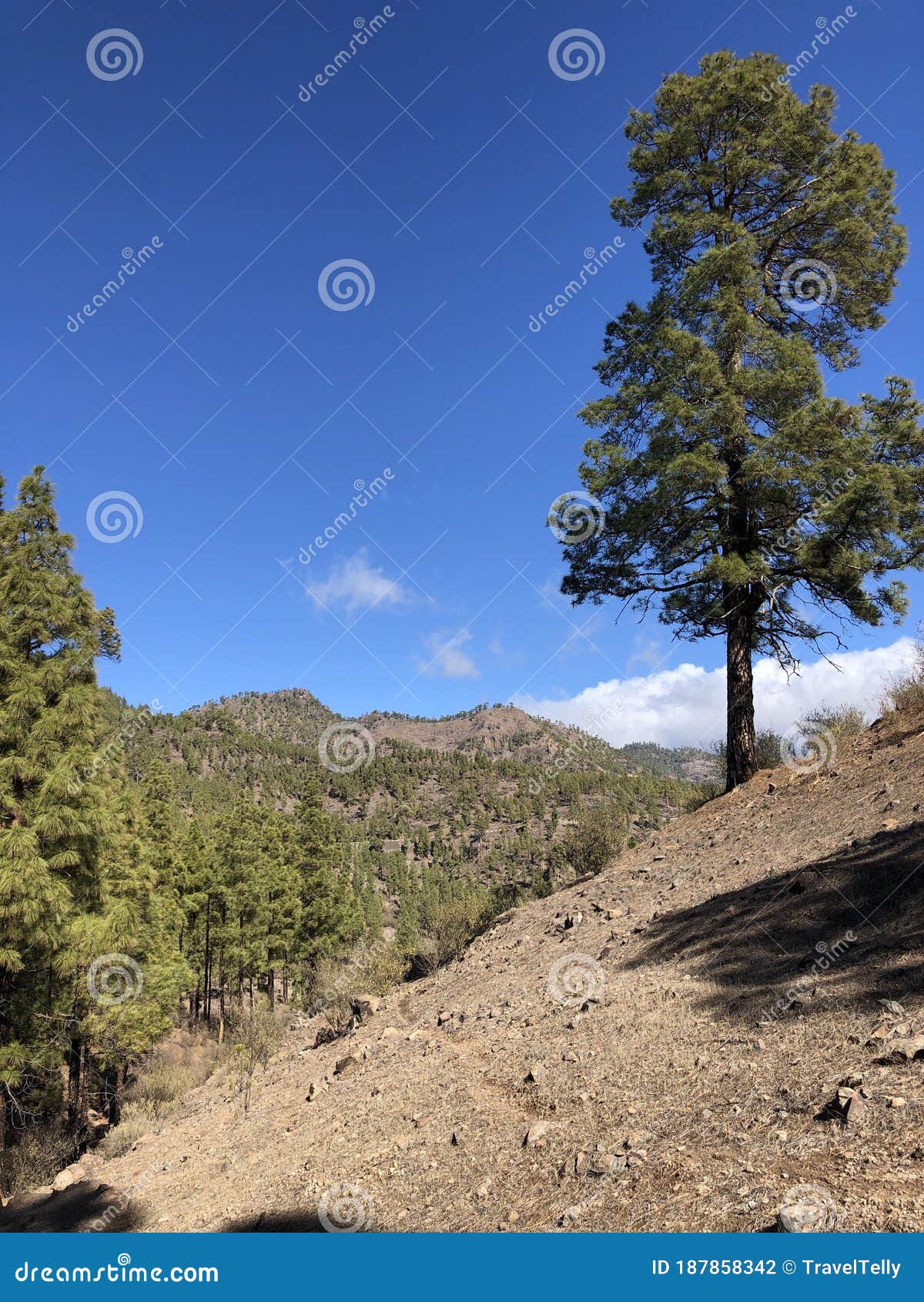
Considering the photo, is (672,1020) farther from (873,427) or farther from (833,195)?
(833,195)

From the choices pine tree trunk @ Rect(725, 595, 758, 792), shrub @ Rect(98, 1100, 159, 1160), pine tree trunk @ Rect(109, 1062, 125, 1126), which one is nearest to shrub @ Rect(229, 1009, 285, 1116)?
shrub @ Rect(98, 1100, 159, 1160)

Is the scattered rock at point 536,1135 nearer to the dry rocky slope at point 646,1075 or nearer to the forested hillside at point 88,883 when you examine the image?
the dry rocky slope at point 646,1075

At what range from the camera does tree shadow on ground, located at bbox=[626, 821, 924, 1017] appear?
18.1ft

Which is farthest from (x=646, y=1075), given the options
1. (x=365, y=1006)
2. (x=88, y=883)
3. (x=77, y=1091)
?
(x=77, y=1091)

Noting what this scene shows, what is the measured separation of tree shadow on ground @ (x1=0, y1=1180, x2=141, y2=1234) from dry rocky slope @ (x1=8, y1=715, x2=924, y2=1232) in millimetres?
54

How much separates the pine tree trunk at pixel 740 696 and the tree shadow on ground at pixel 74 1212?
11.5m

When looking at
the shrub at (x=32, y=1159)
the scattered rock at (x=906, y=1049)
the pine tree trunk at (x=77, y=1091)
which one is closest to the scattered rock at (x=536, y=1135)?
the scattered rock at (x=906, y=1049)

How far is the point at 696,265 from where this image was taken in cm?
1262

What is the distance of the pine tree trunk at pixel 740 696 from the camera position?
1287 centimetres

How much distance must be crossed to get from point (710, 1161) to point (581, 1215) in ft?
2.84

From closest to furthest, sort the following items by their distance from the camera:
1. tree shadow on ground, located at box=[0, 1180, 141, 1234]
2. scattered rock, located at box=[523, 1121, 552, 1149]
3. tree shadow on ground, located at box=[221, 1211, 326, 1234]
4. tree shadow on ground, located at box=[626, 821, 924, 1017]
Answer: scattered rock, located at box=[523, 1121, 552, 1149]
tree shadow on ground, located at box=[221, 1211, 326, 1234]
tree shadow on ground, located at box=[626, 821, 924, 1017]
tree shadow on ground, located at box=[0, 1180, 141, 1234]

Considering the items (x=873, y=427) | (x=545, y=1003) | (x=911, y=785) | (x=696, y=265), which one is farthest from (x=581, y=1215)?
(x=696, y=265)

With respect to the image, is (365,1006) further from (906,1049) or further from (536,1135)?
(906,1049)

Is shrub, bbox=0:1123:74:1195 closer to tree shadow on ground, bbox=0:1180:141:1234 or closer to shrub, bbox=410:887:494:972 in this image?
tree shadow on ground, bbox=0:1180:141:1234
